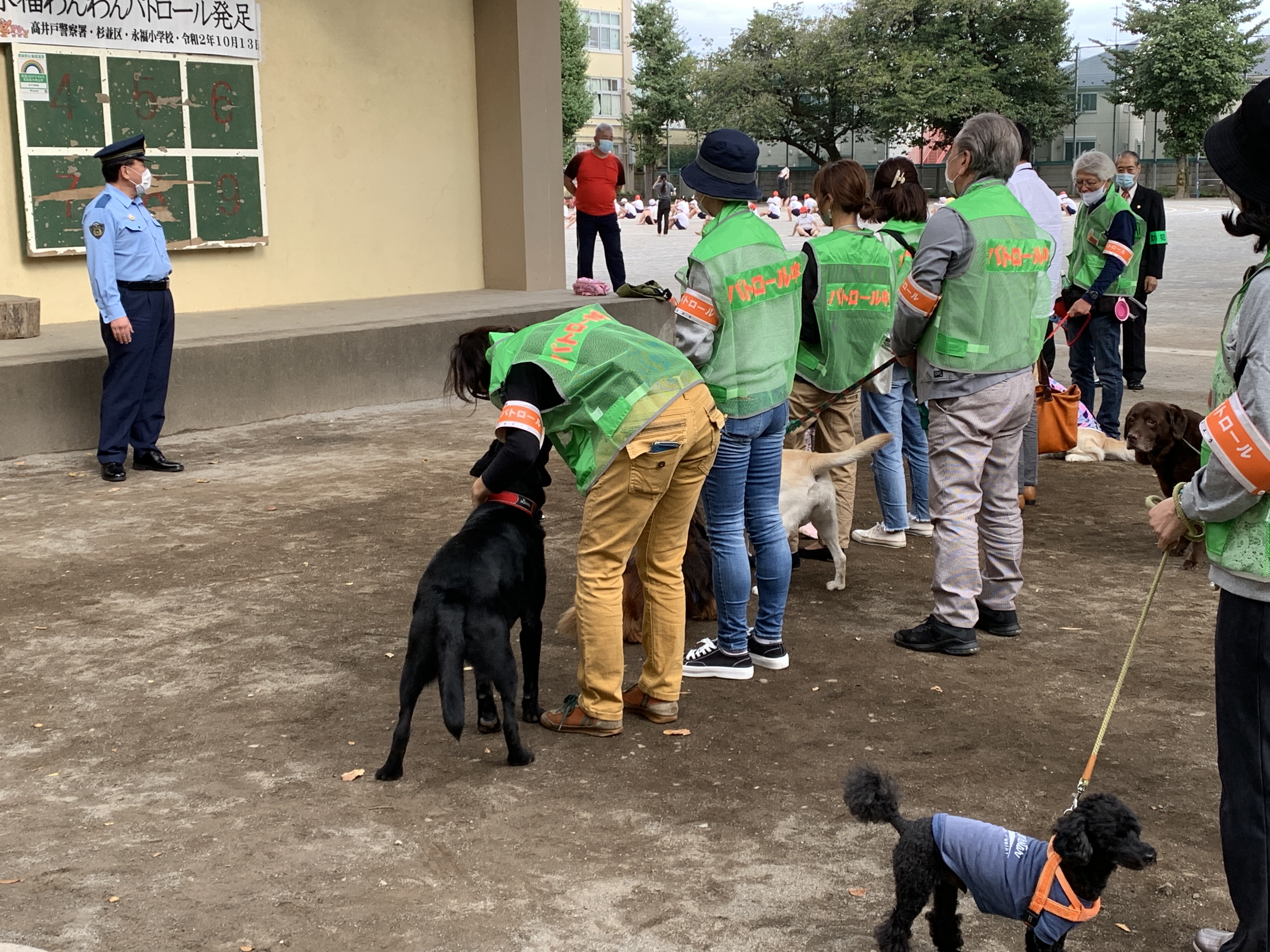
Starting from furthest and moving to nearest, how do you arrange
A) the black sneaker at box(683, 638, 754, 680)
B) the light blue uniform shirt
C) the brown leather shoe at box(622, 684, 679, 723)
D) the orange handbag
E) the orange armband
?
1. the orange handbag
2. the light blue uniform shirt
3. the black sneaker at box(683, 638, 754, 680)
4. the brown leather shoe at box(622, 684, 679, 723)
5. the orange armband

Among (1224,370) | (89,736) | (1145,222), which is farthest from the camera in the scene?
(1145,222)

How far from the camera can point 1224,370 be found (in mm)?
2684

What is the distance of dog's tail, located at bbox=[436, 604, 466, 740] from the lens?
3.60 metres

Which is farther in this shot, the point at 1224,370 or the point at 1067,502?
the point at 1067,502

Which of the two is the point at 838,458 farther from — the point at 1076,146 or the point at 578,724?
the point at 1076,146

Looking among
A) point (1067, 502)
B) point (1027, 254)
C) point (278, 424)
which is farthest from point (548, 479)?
point (278, 424)

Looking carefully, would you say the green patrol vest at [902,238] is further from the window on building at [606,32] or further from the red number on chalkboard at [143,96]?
the window on building at [606,32]

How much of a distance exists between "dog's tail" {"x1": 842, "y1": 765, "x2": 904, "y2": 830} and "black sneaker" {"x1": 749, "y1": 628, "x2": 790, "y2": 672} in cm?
199

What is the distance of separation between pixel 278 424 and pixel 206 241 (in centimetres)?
208

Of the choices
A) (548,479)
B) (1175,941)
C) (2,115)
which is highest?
(2,115)

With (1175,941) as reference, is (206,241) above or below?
above

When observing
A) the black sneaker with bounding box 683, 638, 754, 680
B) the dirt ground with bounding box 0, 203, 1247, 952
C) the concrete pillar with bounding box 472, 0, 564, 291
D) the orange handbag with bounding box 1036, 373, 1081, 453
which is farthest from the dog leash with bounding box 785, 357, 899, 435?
the concrete pillar with bounding box 472, 0, 564, 291

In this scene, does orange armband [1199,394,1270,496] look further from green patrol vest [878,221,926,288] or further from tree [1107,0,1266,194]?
tree [1107,0,1266,194]

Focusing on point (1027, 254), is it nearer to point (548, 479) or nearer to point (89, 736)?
point (548, 479)
